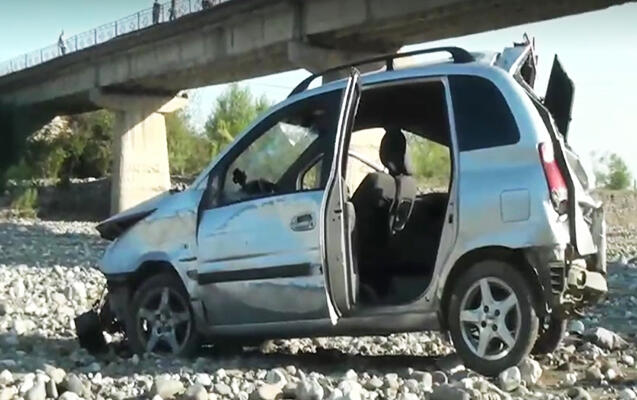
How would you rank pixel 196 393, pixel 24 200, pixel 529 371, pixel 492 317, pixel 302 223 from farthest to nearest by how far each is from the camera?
pixel 24 200, pixel 302 223, pixel 492 317, pixel 529 371, pixel 196 393

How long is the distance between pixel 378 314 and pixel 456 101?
4.68ft

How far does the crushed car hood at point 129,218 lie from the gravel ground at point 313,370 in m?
0.96

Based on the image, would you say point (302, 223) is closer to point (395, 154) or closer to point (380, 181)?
point (380, 181)

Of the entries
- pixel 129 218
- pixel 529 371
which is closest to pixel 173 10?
pixel 129 218

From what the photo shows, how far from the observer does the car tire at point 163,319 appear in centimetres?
779

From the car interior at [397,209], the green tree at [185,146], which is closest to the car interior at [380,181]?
the car interior at [397,209]

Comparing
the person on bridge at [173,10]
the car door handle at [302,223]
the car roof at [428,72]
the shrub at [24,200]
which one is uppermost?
the person on bridge at [173,10]

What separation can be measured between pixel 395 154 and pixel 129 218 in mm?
2056

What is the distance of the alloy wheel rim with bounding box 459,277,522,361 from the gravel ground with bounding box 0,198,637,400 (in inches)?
7.1

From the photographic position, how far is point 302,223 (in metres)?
7.11

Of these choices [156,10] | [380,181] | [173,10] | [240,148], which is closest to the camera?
[380,181]

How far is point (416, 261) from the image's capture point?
7.57m

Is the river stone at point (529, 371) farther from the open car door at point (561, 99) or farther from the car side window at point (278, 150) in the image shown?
the car side window at point (278, 150)

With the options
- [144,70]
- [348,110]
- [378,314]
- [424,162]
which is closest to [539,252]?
[378,314]
